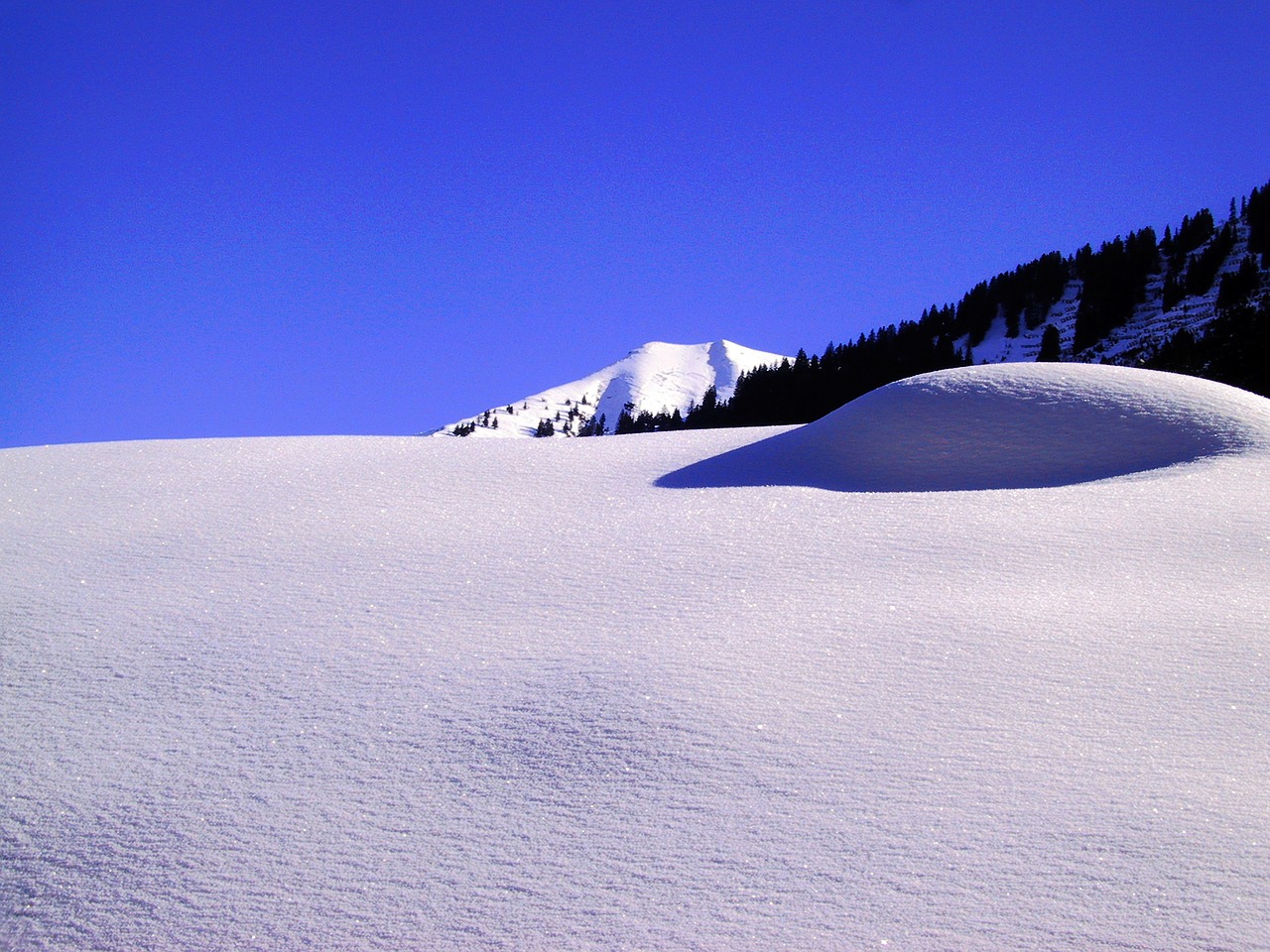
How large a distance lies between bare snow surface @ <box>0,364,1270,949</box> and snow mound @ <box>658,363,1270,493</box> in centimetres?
169

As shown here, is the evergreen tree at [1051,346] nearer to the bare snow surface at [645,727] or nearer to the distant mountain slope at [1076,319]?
the distant mountain slope at [1076,319]

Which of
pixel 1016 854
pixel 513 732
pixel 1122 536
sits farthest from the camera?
pixel 1122 536

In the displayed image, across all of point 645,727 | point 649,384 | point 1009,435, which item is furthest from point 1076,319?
point 649,384

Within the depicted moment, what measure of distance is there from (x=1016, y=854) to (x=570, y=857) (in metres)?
1.84

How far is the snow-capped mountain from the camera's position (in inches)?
5453

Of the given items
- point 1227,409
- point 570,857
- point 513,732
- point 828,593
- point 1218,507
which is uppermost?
point 1227,409

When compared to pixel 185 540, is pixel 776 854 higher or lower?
lower

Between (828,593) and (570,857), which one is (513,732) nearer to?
(570,857)

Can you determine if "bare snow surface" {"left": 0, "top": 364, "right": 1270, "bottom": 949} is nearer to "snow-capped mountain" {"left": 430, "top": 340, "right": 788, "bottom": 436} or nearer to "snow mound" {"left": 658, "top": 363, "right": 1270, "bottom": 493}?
"snow mound" {"left": 658, "top": 363, "right": 1270, "bottom": 493}

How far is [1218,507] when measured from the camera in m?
8.50

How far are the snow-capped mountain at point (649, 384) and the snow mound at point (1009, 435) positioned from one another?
351 ft

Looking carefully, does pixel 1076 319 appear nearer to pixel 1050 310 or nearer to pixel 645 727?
pixel 1050 310

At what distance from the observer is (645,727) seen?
463cm

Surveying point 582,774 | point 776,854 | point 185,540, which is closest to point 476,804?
point 582,774
